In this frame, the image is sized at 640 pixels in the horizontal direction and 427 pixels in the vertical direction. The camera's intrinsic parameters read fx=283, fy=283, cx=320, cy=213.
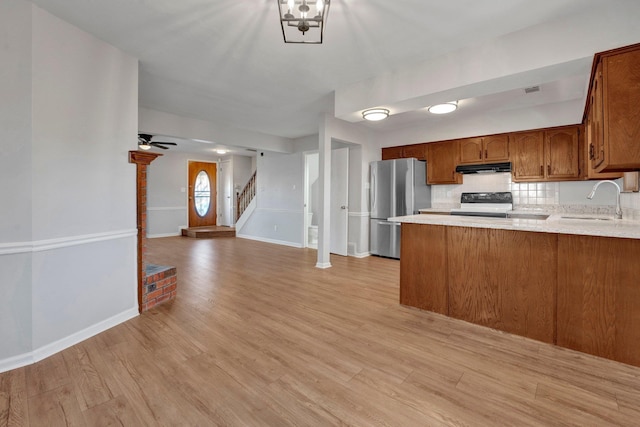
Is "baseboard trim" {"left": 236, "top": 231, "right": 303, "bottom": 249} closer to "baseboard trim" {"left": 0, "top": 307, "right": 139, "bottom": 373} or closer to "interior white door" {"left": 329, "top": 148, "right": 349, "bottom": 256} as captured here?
"interior white door" {"left": 329, "top": 148, "right": 349, "bottom": 256}

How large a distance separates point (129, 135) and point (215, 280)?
2.11 meters

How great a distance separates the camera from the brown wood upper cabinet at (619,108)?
1.95m

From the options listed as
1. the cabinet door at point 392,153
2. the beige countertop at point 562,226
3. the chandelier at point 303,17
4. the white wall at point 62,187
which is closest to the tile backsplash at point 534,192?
the cabinet door at point 392,153

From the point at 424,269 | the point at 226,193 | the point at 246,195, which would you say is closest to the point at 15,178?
the point at 424,269

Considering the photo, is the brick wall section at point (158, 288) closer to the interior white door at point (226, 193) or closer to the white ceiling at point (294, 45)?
the white ceiling at point (294, 45)

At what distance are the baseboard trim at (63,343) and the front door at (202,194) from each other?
6.60 meters

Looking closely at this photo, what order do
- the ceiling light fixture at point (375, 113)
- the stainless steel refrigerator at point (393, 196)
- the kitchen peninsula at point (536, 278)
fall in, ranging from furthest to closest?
the stainless steel refrigerator at point (393, 196) → the ceiling light fixture at point (375, 113) → the kitchen peninsula at point (536, 278)

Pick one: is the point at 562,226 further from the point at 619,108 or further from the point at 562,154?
the point at 562,154

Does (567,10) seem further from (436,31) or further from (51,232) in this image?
(51,232)

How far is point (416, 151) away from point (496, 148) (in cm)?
135

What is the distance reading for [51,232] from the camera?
2156 millimetres

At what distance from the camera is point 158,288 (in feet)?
10.2

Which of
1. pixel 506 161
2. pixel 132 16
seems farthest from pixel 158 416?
pixel 506 161

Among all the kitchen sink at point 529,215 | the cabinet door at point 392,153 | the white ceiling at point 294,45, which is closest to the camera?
the white ceiling at point 294,45
